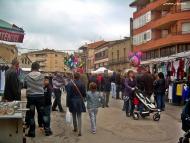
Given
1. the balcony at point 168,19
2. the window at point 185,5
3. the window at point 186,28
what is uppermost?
the window at point 185,5

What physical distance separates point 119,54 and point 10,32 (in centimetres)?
7765

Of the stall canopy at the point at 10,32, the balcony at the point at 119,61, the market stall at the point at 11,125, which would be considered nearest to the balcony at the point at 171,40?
the balcony at the point at 119,61

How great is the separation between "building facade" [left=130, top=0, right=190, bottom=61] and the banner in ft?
116

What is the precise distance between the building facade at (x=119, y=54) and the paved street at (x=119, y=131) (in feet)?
205

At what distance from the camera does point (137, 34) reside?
71.7m

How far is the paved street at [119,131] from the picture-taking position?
12547mm

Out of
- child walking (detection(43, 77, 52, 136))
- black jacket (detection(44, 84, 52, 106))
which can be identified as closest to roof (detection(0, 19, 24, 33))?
child walking (detection(43, 77, 52, 136))

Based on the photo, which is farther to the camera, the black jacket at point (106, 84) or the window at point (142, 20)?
the window at point (142, 20)

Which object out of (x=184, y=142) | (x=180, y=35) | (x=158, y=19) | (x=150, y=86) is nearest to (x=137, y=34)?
(x=158, y=19)

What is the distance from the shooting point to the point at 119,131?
14281mm

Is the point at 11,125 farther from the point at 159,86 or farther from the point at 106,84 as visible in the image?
the point at 106,84

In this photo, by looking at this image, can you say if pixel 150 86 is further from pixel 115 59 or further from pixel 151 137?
pixel 115 59

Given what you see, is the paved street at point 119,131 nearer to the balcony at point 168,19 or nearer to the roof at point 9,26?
the roof at point 9,26

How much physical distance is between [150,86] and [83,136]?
7.41 meters
